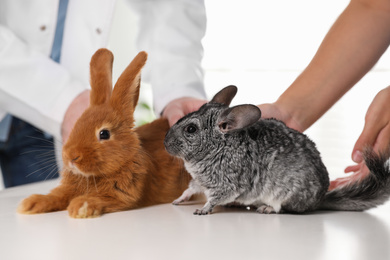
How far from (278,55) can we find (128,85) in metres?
3.37

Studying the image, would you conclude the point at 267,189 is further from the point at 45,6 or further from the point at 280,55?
the point at 280,55

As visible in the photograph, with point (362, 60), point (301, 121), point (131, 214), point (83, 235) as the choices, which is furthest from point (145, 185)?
point (362, 60)

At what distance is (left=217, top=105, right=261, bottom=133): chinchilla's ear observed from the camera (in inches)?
42.4

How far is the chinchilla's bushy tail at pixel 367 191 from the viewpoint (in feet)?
3.85


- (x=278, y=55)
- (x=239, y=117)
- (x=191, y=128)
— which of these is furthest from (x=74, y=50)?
(x=278, y=55)

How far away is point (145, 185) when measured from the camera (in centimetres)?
121

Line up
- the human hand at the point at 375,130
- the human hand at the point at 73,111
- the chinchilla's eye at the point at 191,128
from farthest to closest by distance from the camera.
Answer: the human hand at the point at 73,111
the human hand at the point at 375,130
the chinchilla's eye at the point at 191,128

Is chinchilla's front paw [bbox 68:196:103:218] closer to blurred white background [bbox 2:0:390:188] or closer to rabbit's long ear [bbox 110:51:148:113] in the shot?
rabbit's long ear [bbox 110:51:148:113]

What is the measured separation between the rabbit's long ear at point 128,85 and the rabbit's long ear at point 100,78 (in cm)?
4

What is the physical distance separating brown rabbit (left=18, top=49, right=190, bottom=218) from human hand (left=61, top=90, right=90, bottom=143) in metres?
0.35

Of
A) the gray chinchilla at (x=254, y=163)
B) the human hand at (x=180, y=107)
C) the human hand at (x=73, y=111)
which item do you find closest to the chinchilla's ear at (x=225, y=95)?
the gray chinchilla at (x=254, y=163)

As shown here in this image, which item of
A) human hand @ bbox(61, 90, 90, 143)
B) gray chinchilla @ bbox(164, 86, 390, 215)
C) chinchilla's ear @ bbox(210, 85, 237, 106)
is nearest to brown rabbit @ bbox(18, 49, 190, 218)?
gray chinchilla @ bbox(164, 86, 390, 215)

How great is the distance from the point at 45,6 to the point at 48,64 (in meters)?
0.22

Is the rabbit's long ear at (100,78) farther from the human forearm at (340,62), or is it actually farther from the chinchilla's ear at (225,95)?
the human forearm at (340,62)
